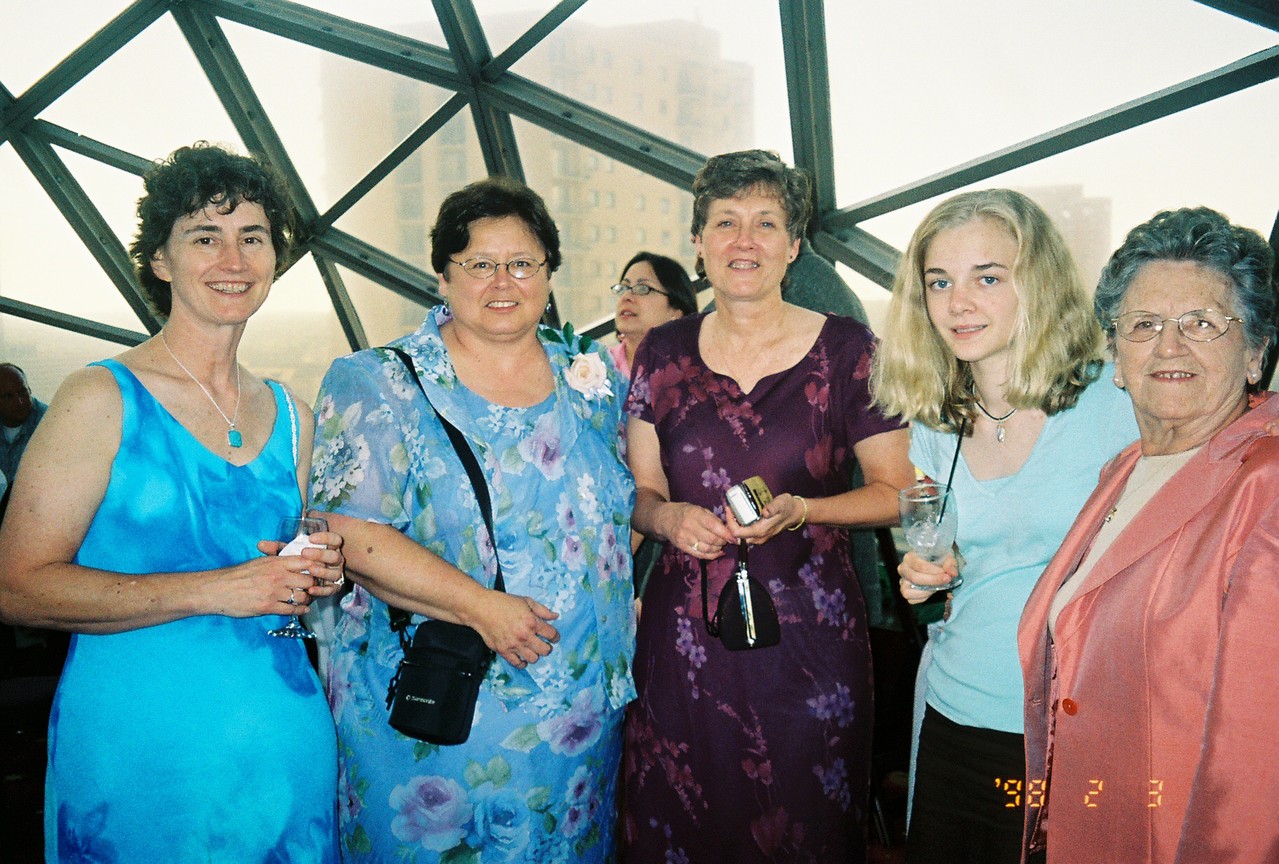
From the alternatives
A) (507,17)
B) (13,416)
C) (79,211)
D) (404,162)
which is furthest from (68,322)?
(507,17)

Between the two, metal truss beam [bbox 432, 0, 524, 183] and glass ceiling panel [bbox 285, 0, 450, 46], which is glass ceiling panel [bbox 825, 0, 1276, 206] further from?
glass ceiling panel [bbox 285, 0, 450, 46]

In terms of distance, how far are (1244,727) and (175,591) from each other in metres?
1.95

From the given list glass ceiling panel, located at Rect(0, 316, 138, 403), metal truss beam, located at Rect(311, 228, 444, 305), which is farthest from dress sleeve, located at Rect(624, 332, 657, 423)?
glass ceiling panel, located at Rect(0, 316, 138, 403)

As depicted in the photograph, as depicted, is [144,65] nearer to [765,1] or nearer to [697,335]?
[765,1]

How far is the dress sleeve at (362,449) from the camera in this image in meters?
2.22

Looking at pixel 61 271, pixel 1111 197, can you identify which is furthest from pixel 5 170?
pixel 1111 197

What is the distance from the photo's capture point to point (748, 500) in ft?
Answer: 7.09

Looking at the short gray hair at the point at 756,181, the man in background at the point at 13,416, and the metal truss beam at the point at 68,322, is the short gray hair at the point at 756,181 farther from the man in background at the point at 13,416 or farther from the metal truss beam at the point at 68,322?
the metal truss beam at the point at 68,322

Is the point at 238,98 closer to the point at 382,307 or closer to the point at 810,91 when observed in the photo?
the point at 382,307

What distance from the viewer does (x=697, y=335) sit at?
267 cm

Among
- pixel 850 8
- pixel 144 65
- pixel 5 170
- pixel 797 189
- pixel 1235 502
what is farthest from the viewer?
pixel 5 170

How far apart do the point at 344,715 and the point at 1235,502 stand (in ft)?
6.69

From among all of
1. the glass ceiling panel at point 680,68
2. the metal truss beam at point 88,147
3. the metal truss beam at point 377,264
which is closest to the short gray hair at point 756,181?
the glass ceiling panel at point 680,68

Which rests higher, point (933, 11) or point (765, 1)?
point (765, 1)
